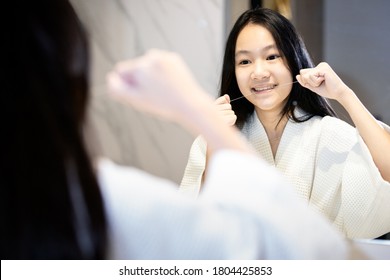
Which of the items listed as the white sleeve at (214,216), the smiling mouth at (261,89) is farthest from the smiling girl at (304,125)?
the white sleeve at (214,216)

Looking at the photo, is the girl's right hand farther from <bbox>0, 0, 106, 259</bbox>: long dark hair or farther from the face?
<bbox>0, 0, 106, 259</bbox>: long dark hair

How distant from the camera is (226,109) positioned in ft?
2.32

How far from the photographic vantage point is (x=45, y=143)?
47 cm

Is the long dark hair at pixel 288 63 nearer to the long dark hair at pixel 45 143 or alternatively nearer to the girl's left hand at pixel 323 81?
the girl's left hand at pixel 323 81

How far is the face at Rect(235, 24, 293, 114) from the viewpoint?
2.31 ft

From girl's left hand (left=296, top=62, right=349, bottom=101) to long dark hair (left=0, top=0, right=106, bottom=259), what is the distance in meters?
0.35

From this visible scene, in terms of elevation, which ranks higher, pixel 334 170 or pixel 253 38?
pixel 253 38

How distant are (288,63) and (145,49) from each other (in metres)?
0.21

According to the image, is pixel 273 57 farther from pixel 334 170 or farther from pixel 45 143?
pixel 45 143

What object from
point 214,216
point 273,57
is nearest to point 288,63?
point 273,57

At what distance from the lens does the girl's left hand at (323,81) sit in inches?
28.0

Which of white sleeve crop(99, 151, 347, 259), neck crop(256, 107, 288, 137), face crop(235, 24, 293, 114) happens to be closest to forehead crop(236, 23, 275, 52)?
face crop(235, 24, 293, 114)

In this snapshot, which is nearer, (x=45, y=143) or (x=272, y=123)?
(x=45, y=143)

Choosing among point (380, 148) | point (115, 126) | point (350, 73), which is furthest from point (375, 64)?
point (115, 126)
